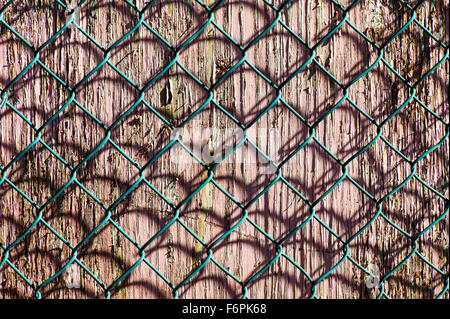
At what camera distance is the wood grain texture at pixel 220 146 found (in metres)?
1.21

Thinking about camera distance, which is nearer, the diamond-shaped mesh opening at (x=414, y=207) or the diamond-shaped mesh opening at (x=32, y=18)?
the diamond-shaped mesh opening at (x=32, y=18)

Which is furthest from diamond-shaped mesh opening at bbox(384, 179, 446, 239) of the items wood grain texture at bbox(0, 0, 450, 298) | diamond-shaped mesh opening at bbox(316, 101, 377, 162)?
diamond-shaped mesh opening at bbox(316, 101, 377, 162)

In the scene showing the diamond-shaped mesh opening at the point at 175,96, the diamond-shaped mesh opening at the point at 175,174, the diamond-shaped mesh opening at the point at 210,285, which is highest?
the diamond-shaped mesh opening at the point at 175,96

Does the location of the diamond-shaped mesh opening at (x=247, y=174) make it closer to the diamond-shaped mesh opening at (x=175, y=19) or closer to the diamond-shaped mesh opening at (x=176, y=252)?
the diamond-shaped mesh opening at (x=176, y=252)

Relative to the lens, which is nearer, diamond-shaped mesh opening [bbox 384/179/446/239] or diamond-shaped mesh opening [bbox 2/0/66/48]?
diamond-shaped mesh opening [bbox 2/0/66/48]

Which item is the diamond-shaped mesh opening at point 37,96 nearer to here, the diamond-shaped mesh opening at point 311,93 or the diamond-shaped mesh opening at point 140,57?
the diamond-shaped mesh opening at point 140,57

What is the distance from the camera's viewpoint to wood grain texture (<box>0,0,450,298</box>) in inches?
47.5

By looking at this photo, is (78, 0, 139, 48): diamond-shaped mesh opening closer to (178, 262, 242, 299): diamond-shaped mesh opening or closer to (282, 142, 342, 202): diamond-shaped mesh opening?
(282, 142, 342, 202): diamond-shaped mesh opening

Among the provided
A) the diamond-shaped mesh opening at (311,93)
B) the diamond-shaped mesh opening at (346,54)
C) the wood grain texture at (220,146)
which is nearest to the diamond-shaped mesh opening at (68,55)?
the wood grain texture at (220,146)

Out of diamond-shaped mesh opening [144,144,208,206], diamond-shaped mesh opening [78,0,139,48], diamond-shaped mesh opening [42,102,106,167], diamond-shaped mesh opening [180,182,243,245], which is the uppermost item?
diamond-shaped mesh opening [78,0,139,48]

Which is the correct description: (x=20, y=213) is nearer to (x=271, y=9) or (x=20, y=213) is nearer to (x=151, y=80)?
(x=151, y=80)

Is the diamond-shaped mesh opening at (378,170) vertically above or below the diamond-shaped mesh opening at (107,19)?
below

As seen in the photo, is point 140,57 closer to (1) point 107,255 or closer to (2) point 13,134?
(2) point 13,134

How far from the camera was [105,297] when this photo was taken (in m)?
1.21
